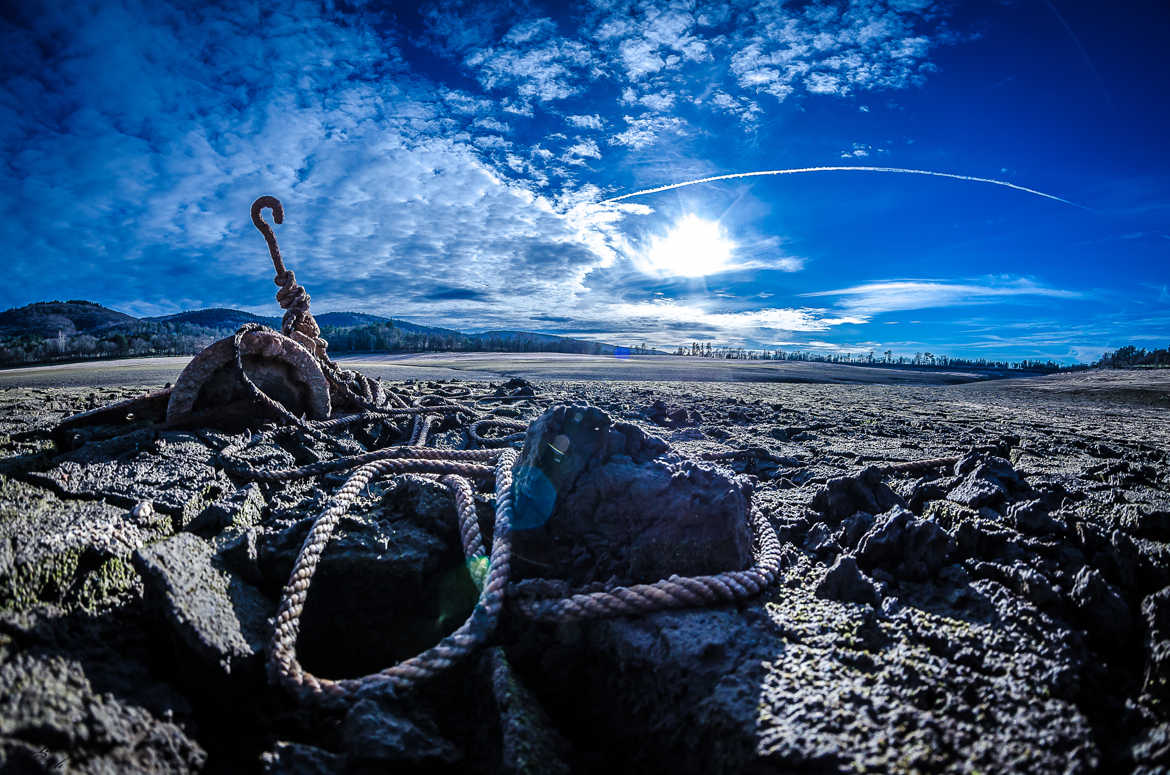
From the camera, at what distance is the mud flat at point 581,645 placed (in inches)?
44.6

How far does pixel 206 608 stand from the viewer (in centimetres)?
145

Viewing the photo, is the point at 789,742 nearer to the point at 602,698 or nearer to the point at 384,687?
the point at 602,698

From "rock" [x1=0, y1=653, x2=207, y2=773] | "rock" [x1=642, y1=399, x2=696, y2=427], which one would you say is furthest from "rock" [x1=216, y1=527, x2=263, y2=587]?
"rock" [x1=642, y1=399, x2=696, y2=427]

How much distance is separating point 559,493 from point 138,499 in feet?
5.54

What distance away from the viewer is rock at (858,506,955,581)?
176 centimetres

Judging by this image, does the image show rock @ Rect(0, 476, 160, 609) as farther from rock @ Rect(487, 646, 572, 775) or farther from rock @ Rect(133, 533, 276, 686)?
rock @ Rect(487, 646, 572, 775)

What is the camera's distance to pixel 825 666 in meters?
1.38

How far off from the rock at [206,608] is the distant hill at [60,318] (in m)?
145

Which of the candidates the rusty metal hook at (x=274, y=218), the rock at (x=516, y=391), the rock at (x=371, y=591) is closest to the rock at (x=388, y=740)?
the rock at (x=371, y=591)

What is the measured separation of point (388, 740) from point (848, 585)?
1469 millimetres

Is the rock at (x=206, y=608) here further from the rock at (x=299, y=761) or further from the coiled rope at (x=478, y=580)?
the rock at (x=299, y=761)

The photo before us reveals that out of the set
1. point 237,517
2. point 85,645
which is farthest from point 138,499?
point 85,645

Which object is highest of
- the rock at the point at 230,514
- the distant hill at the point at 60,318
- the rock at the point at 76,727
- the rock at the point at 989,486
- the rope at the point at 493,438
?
the distant hill at the point at 60,318

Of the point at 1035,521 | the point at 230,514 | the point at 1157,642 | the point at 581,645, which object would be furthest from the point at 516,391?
the point at 1157,642
